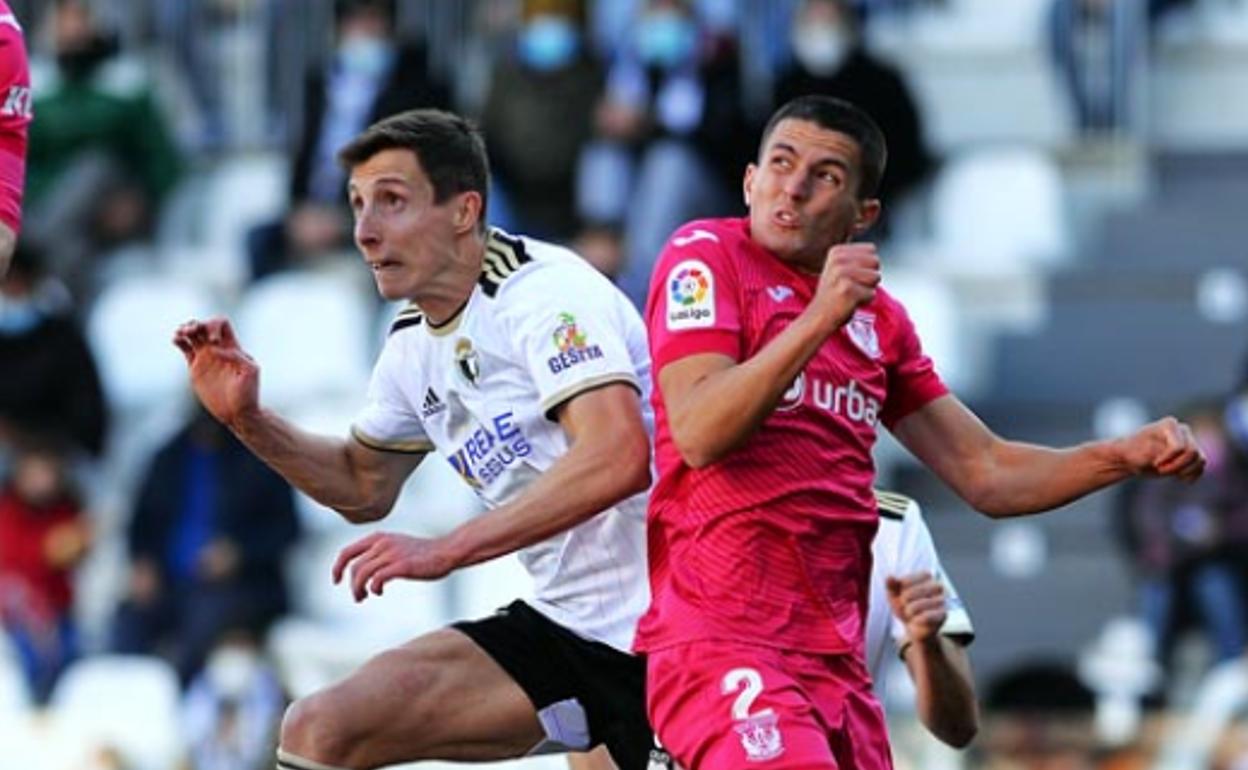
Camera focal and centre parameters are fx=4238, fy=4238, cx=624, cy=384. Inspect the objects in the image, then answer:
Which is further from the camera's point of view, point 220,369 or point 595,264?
point 595,264

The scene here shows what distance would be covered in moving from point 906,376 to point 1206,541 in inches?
213

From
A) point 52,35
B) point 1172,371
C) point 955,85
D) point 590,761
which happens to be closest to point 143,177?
point 52,35

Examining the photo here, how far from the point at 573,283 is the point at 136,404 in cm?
860

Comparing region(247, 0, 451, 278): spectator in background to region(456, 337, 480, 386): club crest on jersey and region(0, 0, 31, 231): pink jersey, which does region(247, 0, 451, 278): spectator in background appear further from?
region(0, 0, 31, 231): pink jersey

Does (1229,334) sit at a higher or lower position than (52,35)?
lower

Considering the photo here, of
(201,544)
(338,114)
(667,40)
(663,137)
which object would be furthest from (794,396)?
(338,114)

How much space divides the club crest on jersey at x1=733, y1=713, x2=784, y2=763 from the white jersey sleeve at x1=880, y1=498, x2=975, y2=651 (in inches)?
44.9

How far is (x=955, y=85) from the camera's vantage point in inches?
690

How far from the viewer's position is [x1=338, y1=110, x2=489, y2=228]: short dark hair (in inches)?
375

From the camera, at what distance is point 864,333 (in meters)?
9.12

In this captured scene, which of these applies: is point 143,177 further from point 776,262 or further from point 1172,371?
point 776,262

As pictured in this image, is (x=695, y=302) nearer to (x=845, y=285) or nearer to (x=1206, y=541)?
(x=845, y=285)

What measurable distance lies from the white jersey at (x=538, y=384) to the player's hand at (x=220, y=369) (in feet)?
1.44

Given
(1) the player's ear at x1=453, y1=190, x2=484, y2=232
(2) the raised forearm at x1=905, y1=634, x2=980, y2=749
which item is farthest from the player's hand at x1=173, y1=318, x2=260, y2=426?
(2) the raised forearm at x1=905, y1=634, x2=980, y2=749
